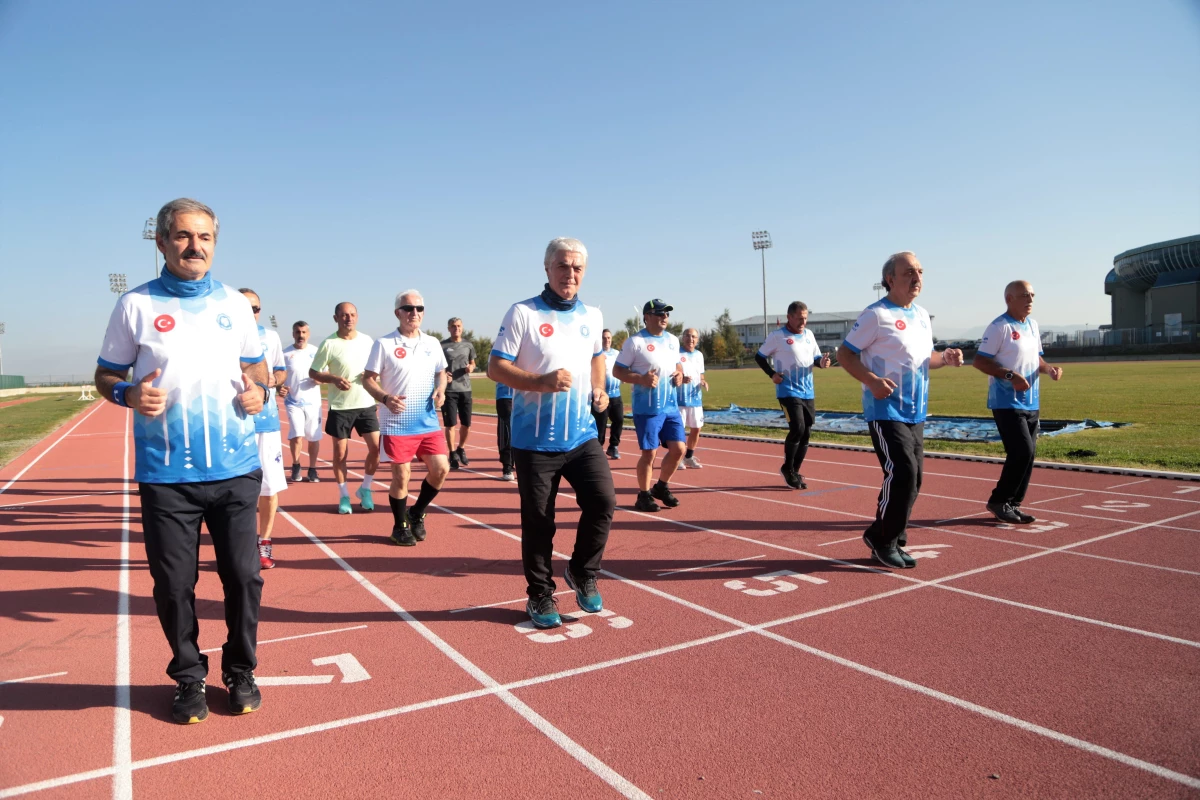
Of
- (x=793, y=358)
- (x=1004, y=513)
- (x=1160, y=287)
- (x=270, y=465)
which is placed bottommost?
(x=1004, y=513)

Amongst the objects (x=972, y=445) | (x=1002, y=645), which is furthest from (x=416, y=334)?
(x=972, y=445)

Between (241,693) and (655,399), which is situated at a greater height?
(655,399)

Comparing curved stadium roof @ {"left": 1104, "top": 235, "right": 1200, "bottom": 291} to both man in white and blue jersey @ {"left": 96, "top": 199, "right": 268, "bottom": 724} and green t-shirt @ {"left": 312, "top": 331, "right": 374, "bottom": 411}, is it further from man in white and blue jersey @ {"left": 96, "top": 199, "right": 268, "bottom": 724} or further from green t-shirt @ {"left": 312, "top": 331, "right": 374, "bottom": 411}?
man in white and blue jersey @ {"left": 96, "top": 199, "right": 268, "bottom": 724}

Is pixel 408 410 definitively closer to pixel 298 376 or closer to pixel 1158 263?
pixel 298 376

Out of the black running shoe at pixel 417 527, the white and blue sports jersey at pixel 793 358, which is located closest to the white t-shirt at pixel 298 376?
the black running shoe at pixel 417 527

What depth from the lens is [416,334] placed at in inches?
282

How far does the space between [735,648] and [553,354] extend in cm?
194

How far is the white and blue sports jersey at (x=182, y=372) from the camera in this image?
3.27 m

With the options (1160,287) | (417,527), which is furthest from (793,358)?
(1160,287)

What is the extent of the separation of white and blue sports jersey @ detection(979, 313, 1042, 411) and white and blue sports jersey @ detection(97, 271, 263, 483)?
6.09 metres

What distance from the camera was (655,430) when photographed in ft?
26.7

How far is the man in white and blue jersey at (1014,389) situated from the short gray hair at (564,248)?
4101mm

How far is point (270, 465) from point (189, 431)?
2688 millimetres

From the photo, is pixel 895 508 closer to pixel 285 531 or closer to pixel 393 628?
pixel 393 628
